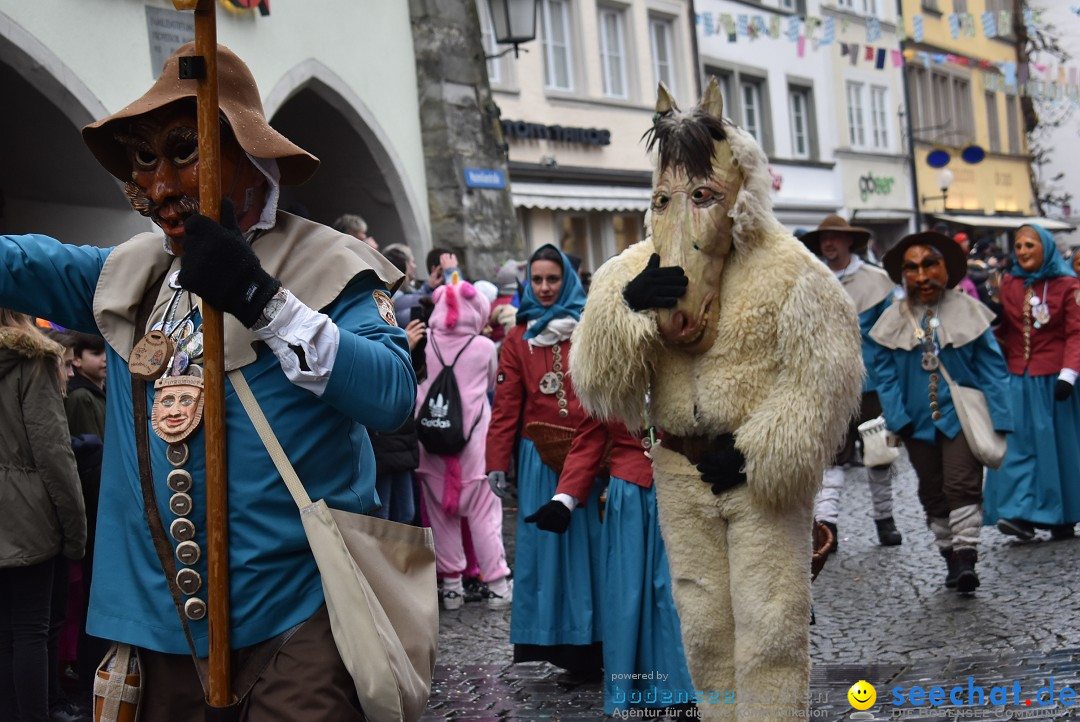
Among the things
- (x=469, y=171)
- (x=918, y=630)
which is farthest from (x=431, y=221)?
(x=918, y=630)

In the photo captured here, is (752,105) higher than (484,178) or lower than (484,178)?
higher

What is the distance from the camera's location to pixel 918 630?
6.56 m

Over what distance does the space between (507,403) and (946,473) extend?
105 inches

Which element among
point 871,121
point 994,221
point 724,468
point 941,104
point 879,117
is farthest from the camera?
point 994,221

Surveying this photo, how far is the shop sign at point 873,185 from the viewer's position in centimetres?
3012

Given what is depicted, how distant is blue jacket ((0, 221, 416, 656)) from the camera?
282cm

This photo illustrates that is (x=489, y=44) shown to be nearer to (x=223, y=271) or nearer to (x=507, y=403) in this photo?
(x=507, y=403)

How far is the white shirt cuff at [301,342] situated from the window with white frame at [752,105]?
80.3ft

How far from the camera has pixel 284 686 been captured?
275 cm

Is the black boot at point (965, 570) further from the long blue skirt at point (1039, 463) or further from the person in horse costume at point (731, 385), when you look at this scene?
the person in horse costume at point (731, 385)

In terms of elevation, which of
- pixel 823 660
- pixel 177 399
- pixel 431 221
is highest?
pixel 431 221

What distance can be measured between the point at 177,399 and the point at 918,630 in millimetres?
4726

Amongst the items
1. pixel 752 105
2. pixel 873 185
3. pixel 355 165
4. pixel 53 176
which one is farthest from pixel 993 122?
pixel 53 176

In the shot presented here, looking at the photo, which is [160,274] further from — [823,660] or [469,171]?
[469,171]
